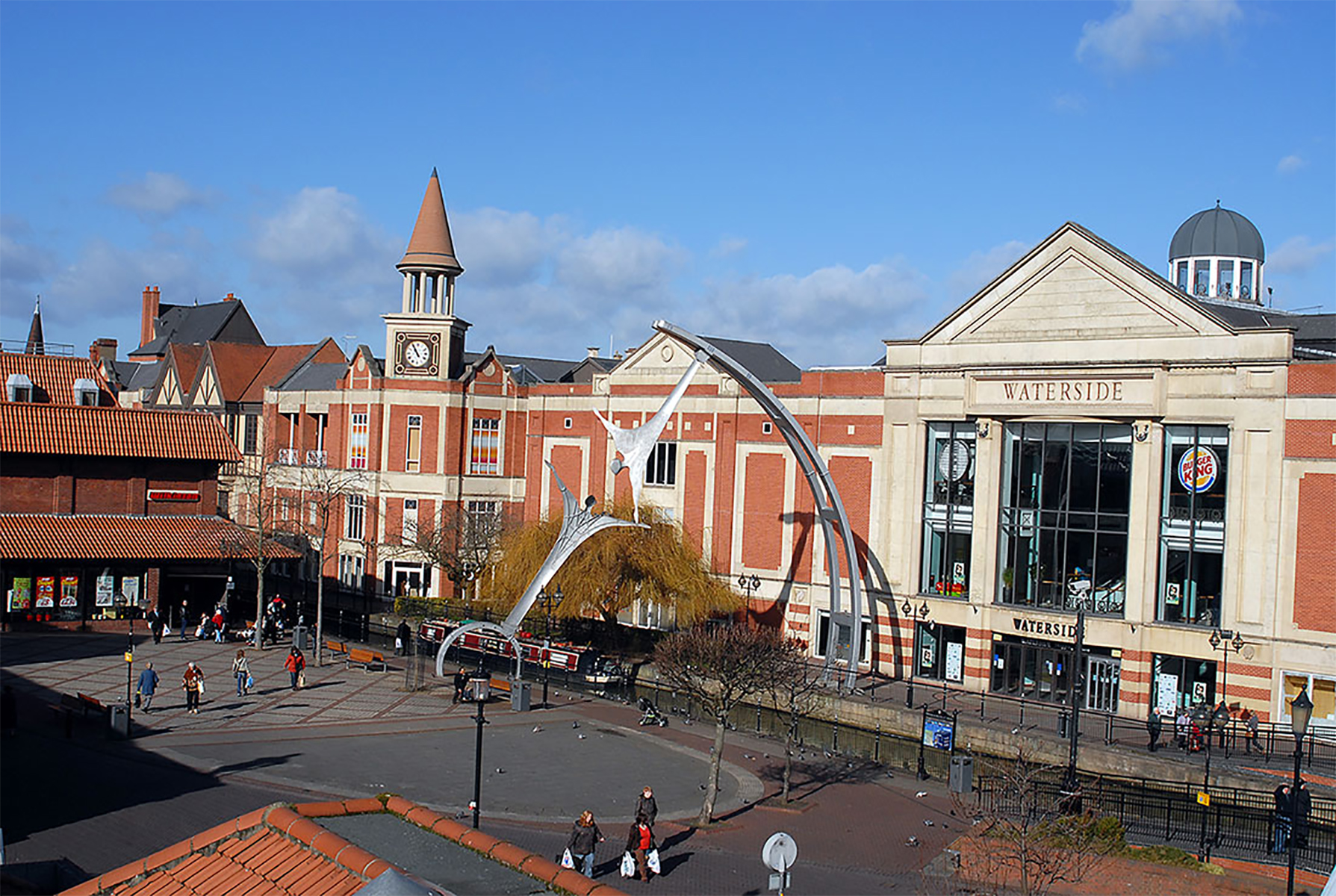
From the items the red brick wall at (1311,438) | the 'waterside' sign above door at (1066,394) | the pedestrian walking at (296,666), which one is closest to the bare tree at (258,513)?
the pedestrian walking at (296,666)

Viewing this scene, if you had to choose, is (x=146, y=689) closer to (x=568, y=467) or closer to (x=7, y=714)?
(x=7, y=714)

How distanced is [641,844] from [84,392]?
37.8 metres

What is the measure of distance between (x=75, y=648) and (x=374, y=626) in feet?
45.7

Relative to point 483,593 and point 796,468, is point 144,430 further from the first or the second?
point 796,468

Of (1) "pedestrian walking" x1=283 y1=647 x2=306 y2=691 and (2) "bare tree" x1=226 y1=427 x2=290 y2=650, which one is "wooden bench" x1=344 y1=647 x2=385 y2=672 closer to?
(2) "bare tree" x1=226 y1=427 x2=290 y2=650

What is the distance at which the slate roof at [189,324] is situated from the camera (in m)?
94.4

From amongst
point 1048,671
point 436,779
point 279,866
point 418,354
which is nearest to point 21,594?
point 418,354

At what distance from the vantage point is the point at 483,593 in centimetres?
5019

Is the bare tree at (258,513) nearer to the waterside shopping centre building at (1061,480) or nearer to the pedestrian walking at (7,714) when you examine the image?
the waterside shopping centre building at (1061,480)

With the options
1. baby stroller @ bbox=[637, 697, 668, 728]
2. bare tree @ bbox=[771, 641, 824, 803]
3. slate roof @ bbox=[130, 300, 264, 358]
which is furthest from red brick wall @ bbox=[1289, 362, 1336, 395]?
slate roof @ bbox=[130, 300, 264, 358]

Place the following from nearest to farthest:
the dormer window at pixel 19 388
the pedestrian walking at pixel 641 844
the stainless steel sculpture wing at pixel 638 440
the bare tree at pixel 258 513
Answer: the pedestrian walking at pixel 641 844
the stainless steel sculpture wing at pixel 638 440
the bare tree at pixel 258 513
the dormer window at pixel 19 388

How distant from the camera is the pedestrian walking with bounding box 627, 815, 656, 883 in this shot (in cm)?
2330

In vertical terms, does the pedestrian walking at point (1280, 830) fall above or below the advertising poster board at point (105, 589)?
below

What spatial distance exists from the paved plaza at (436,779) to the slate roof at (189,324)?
55.8 metres
